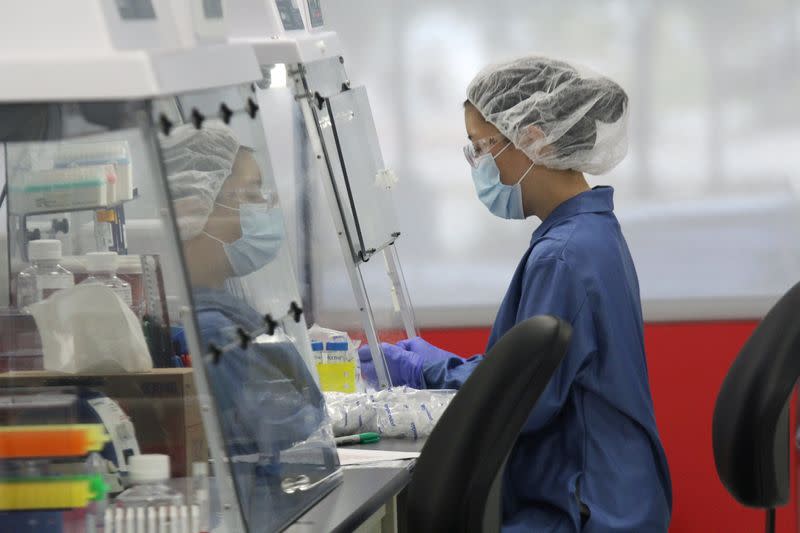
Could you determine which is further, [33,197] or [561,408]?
[561,408]

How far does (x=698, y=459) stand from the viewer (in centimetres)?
384

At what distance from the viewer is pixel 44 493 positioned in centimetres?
149

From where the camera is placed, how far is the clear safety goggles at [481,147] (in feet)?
8.36

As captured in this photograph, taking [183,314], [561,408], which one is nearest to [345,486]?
[561,408]

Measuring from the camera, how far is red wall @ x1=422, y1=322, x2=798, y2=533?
151 inches

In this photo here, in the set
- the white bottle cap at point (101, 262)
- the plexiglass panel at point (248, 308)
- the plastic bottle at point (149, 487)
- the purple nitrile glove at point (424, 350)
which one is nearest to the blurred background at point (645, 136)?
the purple nitrile glove at point (424, 350)

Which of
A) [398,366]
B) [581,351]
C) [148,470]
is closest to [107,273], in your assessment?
[148,470]

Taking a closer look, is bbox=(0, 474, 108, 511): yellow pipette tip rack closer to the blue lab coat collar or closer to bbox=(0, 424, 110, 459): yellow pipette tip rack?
bbox=(0, 424, 110, 459): yellow pipette tip rack

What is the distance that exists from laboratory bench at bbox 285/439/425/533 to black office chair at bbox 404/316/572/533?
1.10ft

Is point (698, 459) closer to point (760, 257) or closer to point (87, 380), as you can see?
point (760, 257)

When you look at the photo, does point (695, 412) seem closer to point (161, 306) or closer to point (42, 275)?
point (161, 306)

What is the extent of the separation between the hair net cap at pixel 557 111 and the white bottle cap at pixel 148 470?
1.19 metres

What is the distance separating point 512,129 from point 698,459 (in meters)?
1.82

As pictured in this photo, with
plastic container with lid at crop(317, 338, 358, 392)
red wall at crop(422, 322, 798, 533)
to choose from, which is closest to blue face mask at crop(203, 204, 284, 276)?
plastic container with lid at crop(317, 338, 358, 392)
